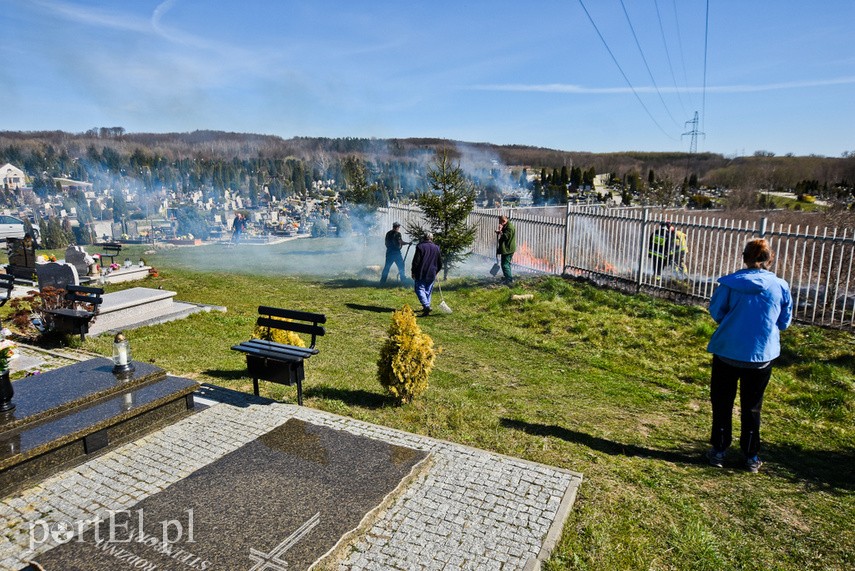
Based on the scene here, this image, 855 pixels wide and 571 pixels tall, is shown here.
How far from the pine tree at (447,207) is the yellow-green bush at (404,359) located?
26.8 ft

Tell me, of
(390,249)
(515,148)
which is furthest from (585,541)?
(515,148)

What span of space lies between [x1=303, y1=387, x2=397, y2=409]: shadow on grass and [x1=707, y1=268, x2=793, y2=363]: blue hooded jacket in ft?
11.3

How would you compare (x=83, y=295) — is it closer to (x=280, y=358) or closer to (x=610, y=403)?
(x=280, y=358)

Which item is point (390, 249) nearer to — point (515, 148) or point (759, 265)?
point (759, 265)

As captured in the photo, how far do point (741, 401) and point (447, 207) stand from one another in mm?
10167

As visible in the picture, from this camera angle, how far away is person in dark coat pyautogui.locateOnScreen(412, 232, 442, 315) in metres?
10.5

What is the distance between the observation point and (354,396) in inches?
245

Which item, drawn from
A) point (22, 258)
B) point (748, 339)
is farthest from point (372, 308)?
point (22, 258)

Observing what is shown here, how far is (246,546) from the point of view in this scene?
3377mm

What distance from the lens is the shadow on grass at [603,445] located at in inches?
194

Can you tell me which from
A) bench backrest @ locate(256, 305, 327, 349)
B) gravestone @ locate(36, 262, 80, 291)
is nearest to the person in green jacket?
bench backrest @ locate(256, 305, 327, 349)

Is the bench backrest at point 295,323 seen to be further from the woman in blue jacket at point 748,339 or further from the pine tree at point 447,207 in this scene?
the pine tree at point 447,207

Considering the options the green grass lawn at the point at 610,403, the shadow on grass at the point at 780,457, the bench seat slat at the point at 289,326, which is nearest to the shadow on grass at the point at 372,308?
the green grass lawn at the point at 610,403

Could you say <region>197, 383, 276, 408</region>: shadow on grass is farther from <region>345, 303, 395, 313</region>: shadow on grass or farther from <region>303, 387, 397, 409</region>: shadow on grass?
<region>345, 303, 395, 313</region>: shadow on grass
